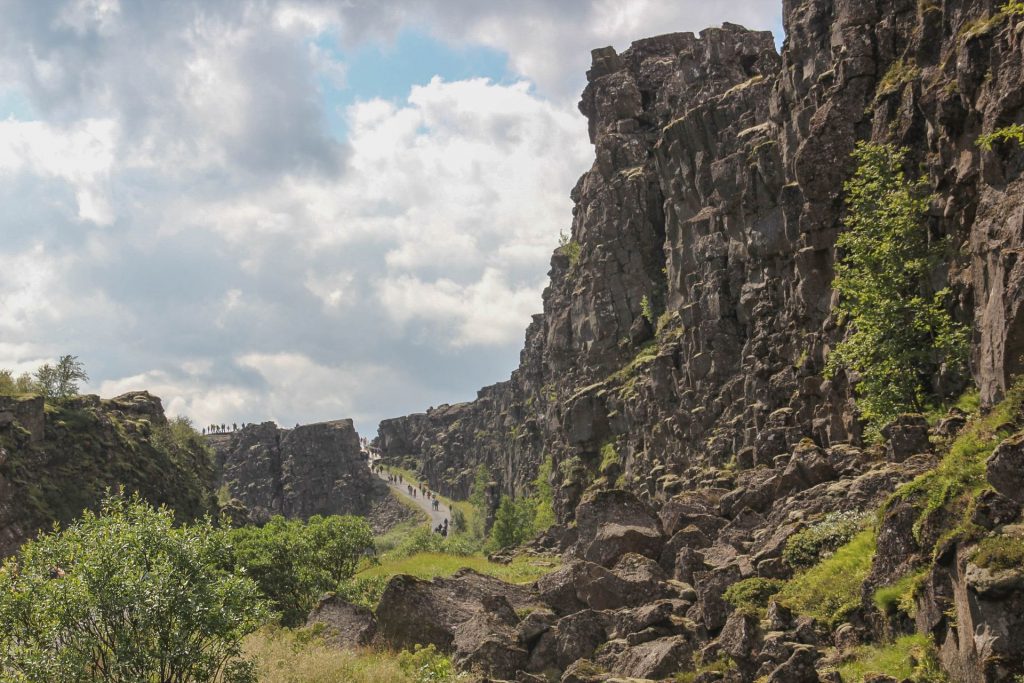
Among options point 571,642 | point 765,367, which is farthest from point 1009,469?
point 765,367

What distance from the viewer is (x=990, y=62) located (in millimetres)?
31812

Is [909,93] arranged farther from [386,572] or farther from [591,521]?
[386,572]

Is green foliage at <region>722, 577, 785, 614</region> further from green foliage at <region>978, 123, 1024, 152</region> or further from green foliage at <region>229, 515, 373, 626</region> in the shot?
green foliage at <region>229, 515, 373, 626</region>

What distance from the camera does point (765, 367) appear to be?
6556 cm

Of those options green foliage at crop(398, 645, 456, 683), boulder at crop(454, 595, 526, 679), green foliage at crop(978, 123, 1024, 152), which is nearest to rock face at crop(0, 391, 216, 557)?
green foliage at crop(398, 645, 456, 683)

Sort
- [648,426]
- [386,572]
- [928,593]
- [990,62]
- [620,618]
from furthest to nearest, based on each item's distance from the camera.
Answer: [648,426] → [386,572] → [990,62] → [620,618] → [928,593]

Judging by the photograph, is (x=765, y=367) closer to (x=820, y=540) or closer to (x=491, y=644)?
(x=820, y=540)

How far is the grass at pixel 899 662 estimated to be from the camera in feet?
48.9

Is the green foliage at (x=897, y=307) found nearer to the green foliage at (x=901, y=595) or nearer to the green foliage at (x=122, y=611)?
the green foliage at (x=901, y=595)

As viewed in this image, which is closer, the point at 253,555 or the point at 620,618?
the point at 620,618

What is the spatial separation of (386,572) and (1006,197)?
4483 centimetres

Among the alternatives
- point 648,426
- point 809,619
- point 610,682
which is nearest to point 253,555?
point 610,682

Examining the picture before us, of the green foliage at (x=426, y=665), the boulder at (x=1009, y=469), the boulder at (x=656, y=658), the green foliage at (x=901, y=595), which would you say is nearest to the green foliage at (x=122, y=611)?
the green foliage at (x=426, y=665)

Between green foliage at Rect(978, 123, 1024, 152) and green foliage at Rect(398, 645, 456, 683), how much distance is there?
74.7 ft
